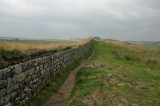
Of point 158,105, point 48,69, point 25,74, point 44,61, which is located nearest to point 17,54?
point 25,74

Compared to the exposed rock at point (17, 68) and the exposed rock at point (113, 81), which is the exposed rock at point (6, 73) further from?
the exposed rock at point (113, 81)

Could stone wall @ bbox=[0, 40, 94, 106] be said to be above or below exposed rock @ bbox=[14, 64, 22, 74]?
below

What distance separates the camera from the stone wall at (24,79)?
208 inches

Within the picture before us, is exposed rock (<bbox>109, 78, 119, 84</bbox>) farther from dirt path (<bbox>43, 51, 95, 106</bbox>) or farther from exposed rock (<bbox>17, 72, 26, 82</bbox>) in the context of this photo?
exposed rock (<bbox>17, 72, 26, 82</bbox>)

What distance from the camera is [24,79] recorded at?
653cm

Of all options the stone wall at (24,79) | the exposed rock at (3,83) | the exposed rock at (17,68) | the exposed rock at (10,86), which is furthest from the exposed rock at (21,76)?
the exposed rock at (3,83)

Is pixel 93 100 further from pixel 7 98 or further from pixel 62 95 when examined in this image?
pixel 7 98

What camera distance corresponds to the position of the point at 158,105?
263 inches

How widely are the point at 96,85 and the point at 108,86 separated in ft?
2.08

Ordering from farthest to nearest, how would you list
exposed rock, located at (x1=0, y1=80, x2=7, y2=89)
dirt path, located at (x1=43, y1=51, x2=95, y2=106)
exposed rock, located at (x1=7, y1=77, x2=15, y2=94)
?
dirt path, located at (x1=43, y1=51, x2=95, y2=106) → exposed rock, located at (x1=7, y1=77, x2=15, y2=94) → exposed rock, located at (x1=0, y1=80, x2=7, y2=89)

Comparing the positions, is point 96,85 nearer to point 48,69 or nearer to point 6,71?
point 48,69

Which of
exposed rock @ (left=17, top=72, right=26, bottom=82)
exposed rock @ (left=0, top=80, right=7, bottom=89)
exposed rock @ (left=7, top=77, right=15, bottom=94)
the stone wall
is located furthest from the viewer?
exposed rock @ (left=17, top=72, right=26, bottom=82)

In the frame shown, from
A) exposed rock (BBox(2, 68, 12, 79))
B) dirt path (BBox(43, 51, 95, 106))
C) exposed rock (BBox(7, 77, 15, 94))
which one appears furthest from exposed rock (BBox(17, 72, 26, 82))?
dirt path (BBox(43, 51, 95, 106))

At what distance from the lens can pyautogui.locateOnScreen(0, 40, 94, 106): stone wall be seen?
529 cm
